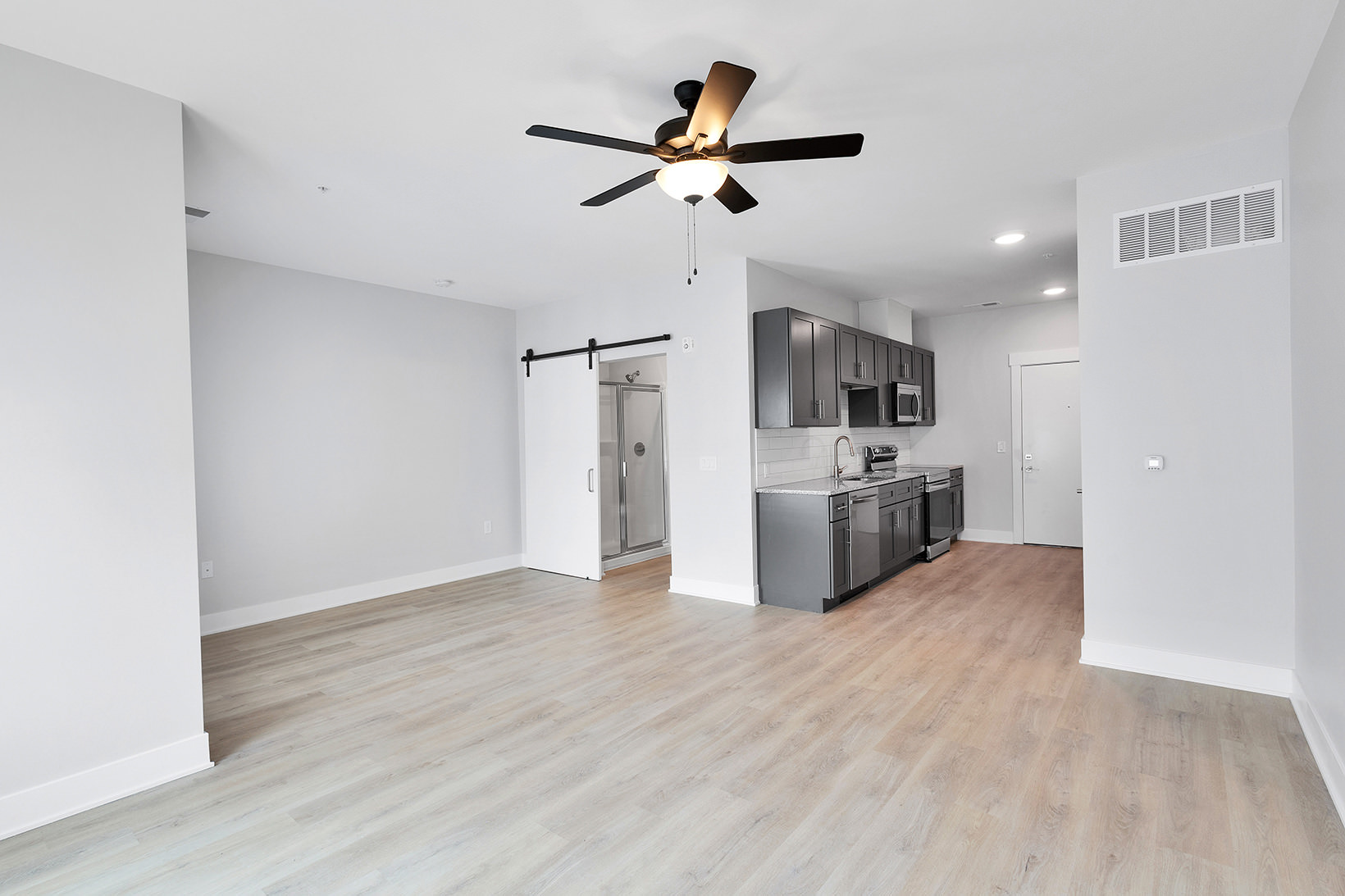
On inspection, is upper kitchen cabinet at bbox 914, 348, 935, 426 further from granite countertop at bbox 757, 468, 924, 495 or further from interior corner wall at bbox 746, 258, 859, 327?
granite countertop at bbox 757, 468, 924, 495

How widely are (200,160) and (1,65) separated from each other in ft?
2.91

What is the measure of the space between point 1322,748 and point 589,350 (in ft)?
17.2

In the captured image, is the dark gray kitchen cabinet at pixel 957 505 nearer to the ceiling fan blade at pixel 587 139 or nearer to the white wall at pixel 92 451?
the ceiling fan blade at pixel 587 139

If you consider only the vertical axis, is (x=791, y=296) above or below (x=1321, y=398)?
above

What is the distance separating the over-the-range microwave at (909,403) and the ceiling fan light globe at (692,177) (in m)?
4.72

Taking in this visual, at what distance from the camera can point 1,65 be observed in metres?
2.28

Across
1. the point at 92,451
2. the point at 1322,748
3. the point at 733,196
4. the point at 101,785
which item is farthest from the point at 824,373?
the point at 101,785

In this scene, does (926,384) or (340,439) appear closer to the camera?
(340,439)

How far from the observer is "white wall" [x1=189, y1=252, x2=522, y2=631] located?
475cm

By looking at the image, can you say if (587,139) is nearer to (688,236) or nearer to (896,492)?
(688,236)

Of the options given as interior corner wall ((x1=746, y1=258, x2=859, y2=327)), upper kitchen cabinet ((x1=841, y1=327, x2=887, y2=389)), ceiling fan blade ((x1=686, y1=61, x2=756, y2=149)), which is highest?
interior corner wall ((x1=746, y1=258, x2=859, y2=327))

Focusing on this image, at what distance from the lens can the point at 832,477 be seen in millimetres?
6148

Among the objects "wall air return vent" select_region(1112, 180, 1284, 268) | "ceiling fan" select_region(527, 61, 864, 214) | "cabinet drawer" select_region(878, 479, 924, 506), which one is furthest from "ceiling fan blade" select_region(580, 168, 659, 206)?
"cabinet drawer" select_region(878, 479, 924, 506)

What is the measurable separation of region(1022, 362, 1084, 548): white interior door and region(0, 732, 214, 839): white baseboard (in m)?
7.47
